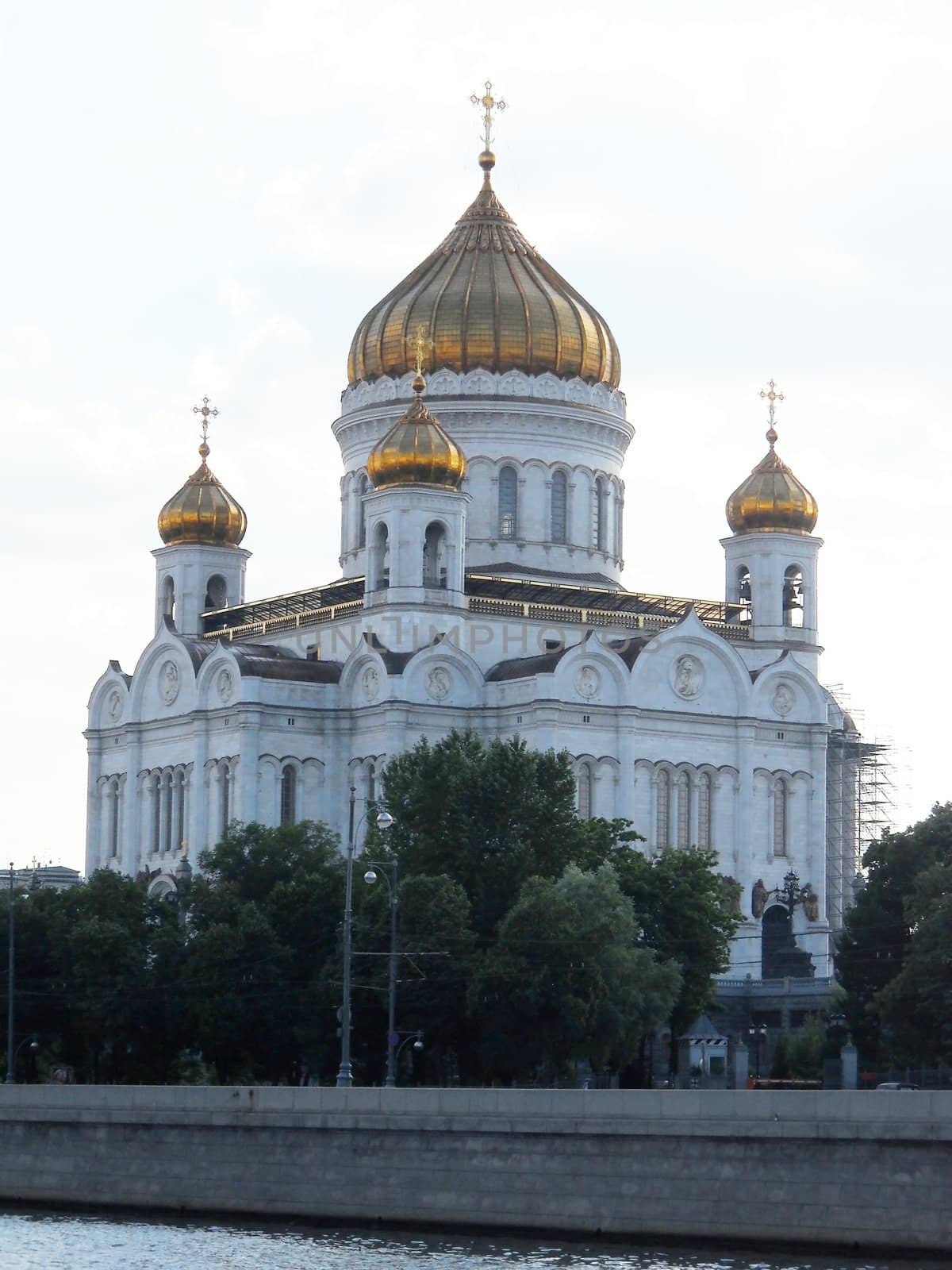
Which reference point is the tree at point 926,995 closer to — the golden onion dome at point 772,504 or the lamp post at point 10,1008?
the lamp post at point 10,1008

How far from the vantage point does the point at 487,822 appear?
2608 inches

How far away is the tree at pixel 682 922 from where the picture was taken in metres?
67.9

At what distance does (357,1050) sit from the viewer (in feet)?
202

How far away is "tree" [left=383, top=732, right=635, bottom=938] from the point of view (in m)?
65.3

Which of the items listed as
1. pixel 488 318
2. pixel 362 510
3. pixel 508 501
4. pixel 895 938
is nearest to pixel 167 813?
pixel 362 510

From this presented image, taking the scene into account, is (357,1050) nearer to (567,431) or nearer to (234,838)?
(234,838)

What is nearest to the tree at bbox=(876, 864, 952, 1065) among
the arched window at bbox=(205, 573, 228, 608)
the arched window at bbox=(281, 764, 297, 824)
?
the arched window at bbox=(281, 764, 297, 824)

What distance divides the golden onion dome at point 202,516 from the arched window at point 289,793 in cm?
1113

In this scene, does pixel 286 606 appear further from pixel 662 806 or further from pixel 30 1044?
pixel 30 1044

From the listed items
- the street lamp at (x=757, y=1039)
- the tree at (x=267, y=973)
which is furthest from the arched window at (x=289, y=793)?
the tree at (x=267, y=973)

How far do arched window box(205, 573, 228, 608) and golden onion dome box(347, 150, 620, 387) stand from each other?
7025 mm

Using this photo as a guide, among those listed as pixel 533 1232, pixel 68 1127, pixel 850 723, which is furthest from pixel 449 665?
pixel 533 1232

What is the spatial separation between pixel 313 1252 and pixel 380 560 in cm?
3634

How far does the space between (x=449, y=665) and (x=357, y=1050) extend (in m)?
19.8
